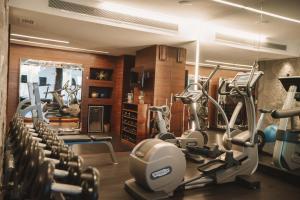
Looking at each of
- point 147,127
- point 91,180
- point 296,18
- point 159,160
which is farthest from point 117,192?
point 296,18

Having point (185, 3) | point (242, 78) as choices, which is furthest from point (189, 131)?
point (185, 3)

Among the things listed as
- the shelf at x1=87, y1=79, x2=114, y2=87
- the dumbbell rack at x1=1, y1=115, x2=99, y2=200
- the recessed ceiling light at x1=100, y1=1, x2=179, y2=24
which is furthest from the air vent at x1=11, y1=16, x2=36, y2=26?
the shelf at x1=87, y1=79, x2=114, y2=87

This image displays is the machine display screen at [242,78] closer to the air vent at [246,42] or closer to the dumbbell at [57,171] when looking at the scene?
the air vent at [246,42]

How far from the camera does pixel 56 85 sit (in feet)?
24.3

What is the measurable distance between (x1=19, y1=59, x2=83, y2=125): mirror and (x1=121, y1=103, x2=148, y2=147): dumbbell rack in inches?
70.5

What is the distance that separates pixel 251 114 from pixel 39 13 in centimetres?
359

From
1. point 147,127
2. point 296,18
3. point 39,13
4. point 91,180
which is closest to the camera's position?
point 91,180

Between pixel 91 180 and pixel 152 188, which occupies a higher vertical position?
pixel 91 180

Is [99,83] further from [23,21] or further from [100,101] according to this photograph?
[23,21]

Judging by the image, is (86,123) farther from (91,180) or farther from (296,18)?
(91,180)

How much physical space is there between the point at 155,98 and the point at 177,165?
2.98m

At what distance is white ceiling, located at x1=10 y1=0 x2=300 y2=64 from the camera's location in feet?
13.3

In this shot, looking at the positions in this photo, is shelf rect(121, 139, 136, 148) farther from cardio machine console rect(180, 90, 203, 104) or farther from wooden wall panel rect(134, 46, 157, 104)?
cardio machine console rect(180, 90, 203, 104)

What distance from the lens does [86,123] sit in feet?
26.3
